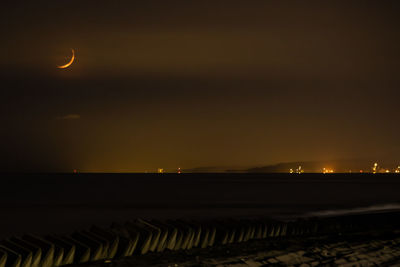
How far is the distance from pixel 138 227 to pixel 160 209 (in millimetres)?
41007

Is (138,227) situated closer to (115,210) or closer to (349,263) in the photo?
(349,263)

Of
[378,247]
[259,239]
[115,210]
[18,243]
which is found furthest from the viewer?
[115,210]

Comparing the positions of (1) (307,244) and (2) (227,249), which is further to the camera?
(1) (307,244)

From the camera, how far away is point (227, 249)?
36.9ft

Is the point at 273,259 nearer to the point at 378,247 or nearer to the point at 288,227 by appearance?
the point at 378,247

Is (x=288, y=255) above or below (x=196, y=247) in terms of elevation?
below

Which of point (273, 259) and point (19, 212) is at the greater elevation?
point (19, 212)

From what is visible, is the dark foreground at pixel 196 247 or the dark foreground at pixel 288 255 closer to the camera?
the dark foreground at pixel 196 247

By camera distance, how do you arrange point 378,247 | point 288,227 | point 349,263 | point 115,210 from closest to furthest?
point 349,263
point 378,247
point 288,227
point 115,210

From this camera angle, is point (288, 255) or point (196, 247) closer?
point (288, 255)

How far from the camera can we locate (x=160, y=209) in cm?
5156

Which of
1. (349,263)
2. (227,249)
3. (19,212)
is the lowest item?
A: (349,263)

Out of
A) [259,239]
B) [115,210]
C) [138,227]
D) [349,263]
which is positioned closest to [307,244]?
[259,239]

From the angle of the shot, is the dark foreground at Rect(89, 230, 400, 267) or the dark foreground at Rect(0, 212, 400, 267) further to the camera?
the dark foreground at Rect(89, 230, 400, 267)
